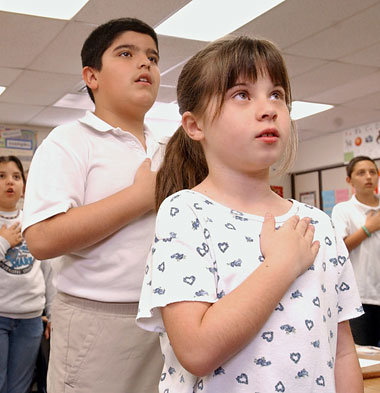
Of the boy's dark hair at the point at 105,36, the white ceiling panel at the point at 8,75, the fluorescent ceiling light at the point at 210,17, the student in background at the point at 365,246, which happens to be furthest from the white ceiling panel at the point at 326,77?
the boy's dark hair at the point at 105,36

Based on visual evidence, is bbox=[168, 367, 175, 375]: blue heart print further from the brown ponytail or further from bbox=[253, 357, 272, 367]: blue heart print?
the brown ponytail

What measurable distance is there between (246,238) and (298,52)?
356cm

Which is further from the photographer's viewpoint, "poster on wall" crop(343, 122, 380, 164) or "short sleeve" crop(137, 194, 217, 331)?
"poster on wall" crop(343, 122, 380, 164)

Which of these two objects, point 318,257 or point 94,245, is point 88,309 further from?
point 318,257

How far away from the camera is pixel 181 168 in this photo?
3.45ft

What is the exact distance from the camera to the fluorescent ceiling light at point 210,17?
3452 mm

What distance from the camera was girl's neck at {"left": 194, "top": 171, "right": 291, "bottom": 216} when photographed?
36.2 inches

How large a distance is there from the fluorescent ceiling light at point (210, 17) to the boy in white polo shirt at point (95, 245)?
2426mm

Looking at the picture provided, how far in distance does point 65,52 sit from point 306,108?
111 inches

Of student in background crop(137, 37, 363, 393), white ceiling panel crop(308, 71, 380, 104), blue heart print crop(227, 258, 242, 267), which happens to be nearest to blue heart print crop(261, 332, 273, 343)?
student in background crop(137, 37, 363, 393)

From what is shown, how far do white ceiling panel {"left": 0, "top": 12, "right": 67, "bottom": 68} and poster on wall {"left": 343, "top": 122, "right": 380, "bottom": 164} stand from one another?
4.02m

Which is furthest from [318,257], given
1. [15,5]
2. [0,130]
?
[0,130]

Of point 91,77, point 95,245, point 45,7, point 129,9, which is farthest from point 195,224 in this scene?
point 45,7

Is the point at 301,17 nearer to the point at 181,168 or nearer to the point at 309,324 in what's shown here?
the point at 181,168
